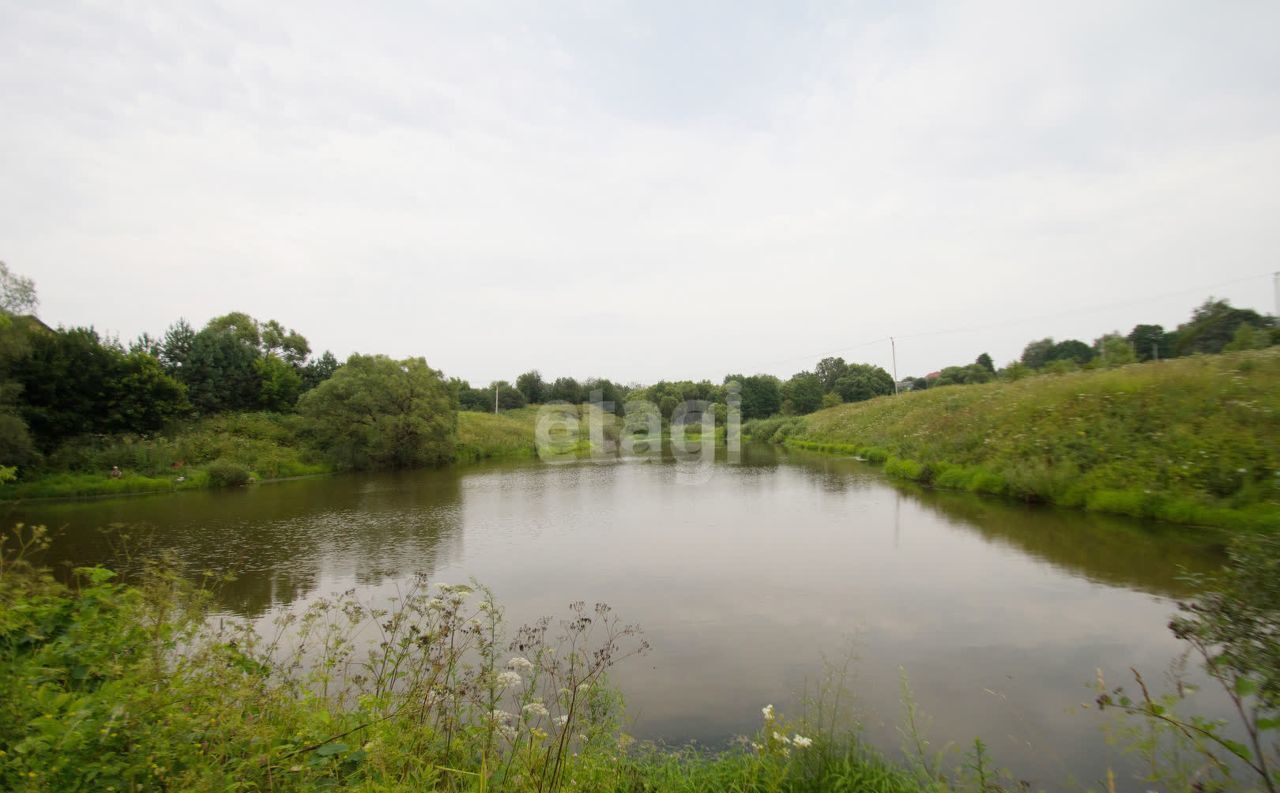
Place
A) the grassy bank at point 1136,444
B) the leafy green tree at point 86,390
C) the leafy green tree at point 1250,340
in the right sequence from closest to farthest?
the grassy bank at point 1136,444
the leafy green tree at point 1250,340
the leafy green tree at point 86,390

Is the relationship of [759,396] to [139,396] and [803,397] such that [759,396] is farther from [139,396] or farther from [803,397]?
[139,396]

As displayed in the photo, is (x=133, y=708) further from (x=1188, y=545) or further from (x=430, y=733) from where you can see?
(x=1188, y=545)

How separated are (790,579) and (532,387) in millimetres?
69450

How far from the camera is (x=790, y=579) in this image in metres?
8.58

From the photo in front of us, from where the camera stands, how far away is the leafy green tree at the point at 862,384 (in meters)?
68.4

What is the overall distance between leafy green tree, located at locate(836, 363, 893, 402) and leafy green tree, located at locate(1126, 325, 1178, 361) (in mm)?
30216

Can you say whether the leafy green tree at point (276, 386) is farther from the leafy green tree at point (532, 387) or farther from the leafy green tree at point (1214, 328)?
the leafy green tree at point (1214, 328)

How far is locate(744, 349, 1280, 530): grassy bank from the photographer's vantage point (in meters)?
9.80

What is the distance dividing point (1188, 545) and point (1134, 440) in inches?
171

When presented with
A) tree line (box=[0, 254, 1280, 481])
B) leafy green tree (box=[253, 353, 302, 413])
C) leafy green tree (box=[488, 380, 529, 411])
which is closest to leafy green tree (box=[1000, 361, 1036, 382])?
tree line (box=[0, 254, 1280, 481])

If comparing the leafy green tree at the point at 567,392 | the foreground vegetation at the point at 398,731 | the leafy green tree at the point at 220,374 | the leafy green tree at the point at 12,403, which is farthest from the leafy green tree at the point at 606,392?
the foreground vegetation at the point at 398,731

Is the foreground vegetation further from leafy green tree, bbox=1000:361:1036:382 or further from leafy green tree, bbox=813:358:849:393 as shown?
leafy green tree, bbox=813:358:849:393

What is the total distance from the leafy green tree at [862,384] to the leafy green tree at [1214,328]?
40938 mm

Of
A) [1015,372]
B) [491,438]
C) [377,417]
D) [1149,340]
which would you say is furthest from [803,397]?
[377,417]
